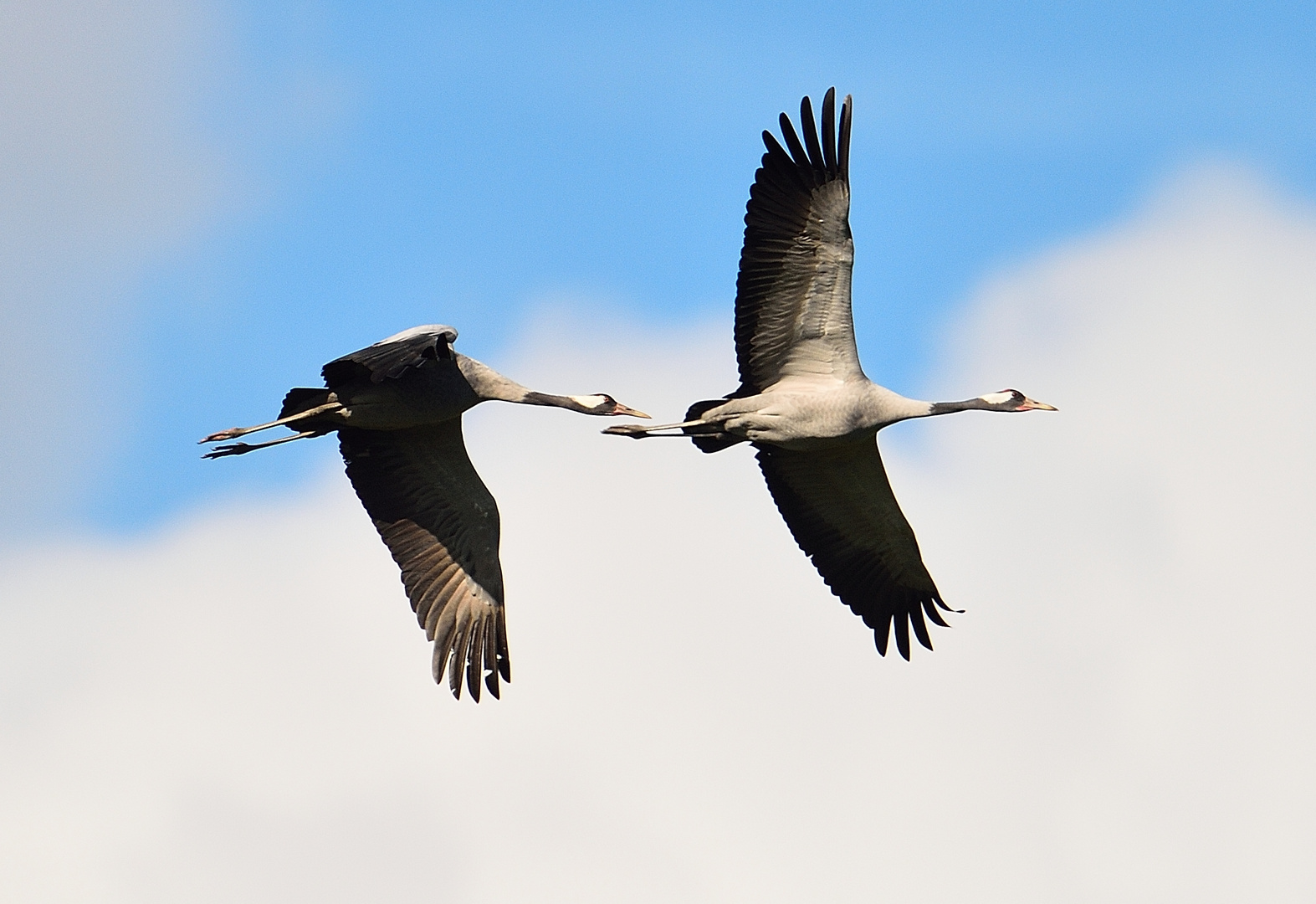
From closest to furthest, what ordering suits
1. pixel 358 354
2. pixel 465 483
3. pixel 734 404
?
pixel 358 354, pixel 734 404, pixel 465 483

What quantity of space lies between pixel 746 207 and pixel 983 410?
293 centimetres

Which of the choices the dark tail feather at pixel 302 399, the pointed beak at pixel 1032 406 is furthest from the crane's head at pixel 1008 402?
the dark tail feather at pixel 302 399

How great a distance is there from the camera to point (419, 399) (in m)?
15.8

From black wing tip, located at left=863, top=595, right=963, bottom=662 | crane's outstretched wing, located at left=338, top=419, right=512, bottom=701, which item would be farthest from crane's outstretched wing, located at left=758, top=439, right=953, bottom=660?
crane's outstretched wing, located at left=338, top=419, right=512, bottom=701

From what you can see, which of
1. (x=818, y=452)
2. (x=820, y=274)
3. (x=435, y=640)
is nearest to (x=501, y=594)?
(x=435, y=640)

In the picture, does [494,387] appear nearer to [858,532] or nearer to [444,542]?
[444,542]

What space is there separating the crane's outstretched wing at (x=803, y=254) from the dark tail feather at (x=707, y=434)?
0.65 meters

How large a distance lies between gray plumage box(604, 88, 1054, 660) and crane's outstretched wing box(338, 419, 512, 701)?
5.58ft

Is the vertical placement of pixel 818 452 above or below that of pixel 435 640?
above

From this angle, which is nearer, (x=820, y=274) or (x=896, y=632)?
(x=820, y=274)

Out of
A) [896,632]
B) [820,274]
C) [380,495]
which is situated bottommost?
[896,632]

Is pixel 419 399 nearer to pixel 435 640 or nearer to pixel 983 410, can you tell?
pixel 435 640

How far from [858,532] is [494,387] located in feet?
11.1

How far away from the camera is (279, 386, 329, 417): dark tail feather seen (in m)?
16.0
